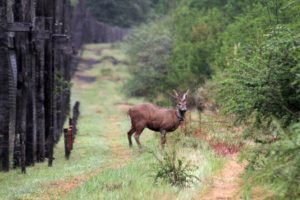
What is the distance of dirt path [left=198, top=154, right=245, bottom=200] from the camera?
1291 cm

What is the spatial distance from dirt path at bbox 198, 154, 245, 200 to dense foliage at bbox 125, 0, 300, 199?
3.08 ft

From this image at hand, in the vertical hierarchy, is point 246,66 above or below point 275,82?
above

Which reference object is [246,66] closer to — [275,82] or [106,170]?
[275,82]

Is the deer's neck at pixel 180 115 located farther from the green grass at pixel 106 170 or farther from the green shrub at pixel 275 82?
the green shrub at pixel 275 82

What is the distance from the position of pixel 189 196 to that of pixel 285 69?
3.27 metres

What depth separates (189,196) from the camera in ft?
40.3

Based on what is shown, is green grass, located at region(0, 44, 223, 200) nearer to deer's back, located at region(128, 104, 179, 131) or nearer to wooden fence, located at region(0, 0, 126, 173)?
deer's back, located at region(128, 104, 179, 131)

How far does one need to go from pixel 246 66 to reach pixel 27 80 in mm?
8908

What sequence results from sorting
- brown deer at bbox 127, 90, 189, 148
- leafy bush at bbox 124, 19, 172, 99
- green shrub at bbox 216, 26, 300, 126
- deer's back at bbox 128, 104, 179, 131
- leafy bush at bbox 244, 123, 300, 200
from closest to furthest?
leafy bush at bbox 244, 123, 300, 200 → green shrub at bbox 216, 26, 300, 126 → brown deer at bbox 127, 90, 189, 148 → deer's back at bbox 128, 104, 179, 131 → leafy bush at bbox 124, 19, 172, 99

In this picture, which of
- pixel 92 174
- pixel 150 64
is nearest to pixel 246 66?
pixel 92 174

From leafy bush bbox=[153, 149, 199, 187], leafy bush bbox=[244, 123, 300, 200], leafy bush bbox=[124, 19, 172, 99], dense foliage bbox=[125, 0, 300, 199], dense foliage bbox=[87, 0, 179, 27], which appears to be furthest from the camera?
dense foliage bbox=[87, 0, 179, 27]

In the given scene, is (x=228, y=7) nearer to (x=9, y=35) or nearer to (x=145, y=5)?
(x=9, y=35)

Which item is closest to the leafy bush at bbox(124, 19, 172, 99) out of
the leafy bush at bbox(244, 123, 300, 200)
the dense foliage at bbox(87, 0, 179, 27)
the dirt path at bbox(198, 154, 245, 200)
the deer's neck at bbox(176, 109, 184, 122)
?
the deer's neck at bbox(176, 109, 184, 122)

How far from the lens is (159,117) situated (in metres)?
21.5
